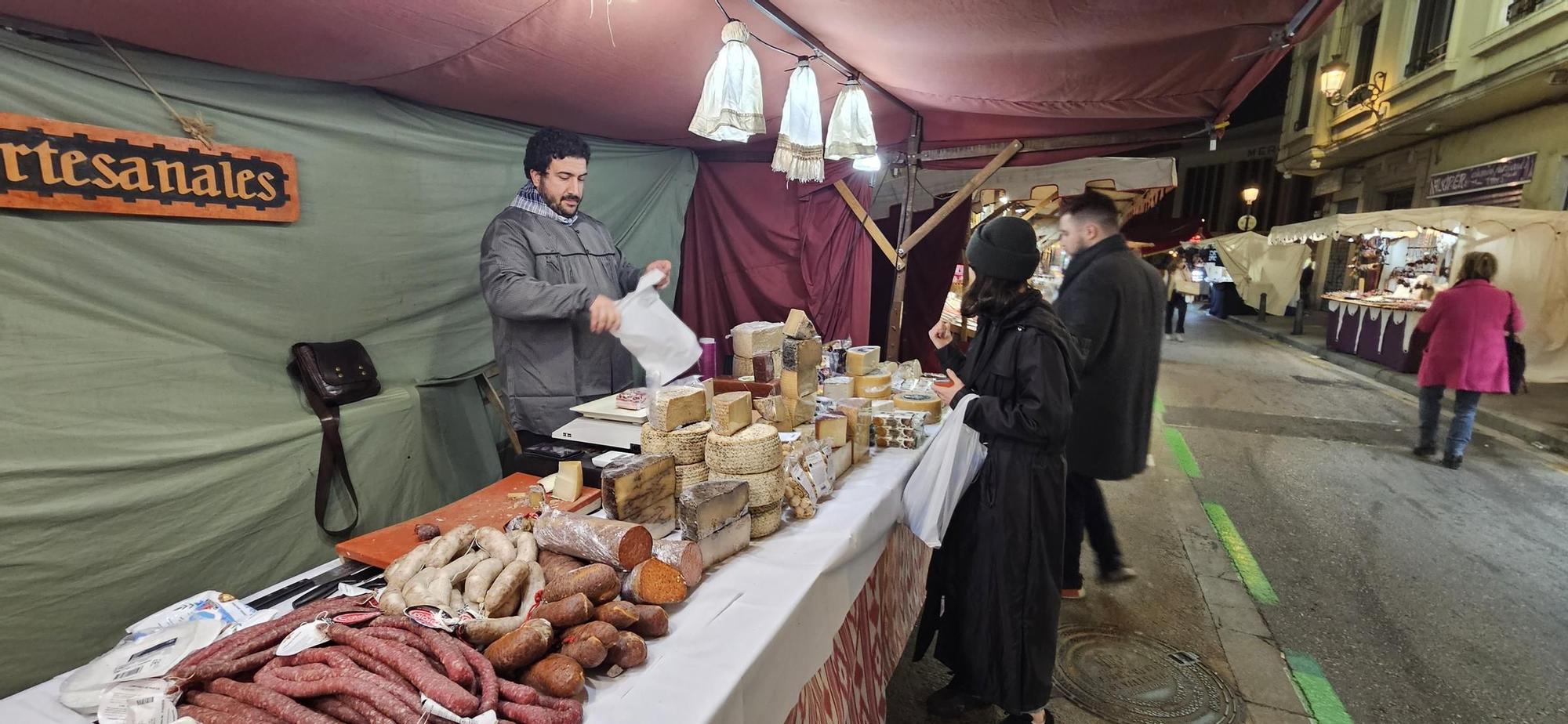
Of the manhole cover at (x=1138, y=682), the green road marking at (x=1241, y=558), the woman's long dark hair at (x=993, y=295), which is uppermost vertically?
the woman's long dark hair at (x=993, y=295)

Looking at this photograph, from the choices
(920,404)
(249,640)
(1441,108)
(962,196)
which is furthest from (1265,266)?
(249,640)

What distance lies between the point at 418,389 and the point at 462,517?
1.66 m

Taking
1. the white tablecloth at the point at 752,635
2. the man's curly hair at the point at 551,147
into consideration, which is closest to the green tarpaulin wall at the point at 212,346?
the man's curly hair at the point at 551,147

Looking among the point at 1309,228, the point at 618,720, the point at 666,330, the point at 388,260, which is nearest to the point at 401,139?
the point at 388,260

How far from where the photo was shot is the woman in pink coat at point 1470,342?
17.9 ft

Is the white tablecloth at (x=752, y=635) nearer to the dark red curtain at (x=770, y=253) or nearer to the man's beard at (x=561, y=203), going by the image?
the man's beard at (x=561, y=203)

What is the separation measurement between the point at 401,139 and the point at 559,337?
128 cm

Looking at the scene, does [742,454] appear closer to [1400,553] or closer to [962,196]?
[962,196]

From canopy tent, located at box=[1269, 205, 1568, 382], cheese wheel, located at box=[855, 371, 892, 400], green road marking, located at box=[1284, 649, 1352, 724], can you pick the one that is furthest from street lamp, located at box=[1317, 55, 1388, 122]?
cheese wheel, located at box=[855, 371, 892, 400]

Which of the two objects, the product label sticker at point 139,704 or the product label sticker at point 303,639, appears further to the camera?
the product label sticker at point 303,639

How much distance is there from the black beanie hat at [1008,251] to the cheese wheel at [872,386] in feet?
3.39

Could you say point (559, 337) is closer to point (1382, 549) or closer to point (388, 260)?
point (388, 260)

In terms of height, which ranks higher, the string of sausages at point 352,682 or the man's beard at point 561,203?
the man's beard at point 561,203

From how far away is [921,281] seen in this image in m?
5.46
